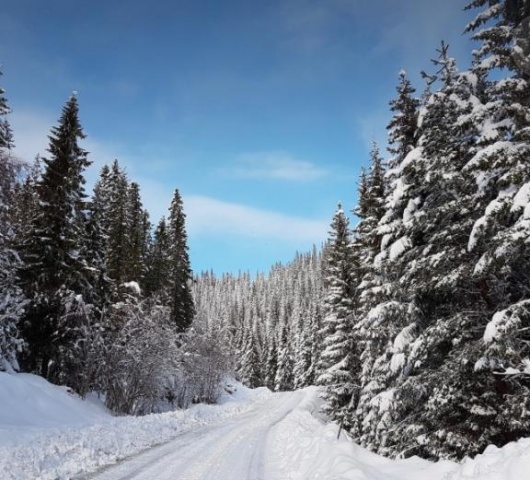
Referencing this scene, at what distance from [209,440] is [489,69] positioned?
1624cm

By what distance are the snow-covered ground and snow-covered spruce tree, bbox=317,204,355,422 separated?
404 centimetres

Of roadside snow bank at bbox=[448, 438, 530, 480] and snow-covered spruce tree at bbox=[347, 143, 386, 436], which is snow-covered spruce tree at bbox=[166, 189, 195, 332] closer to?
snow-covered spruce tree at bbox=[347, 143, 386, 436]

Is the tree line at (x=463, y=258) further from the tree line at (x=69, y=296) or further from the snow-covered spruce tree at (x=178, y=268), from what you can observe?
the snow-covered spruce tree at (x=178, y=268)

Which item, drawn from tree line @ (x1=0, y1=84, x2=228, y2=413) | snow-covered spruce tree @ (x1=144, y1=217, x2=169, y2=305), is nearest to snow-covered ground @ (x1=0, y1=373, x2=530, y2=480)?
tree line @ (x1=0, y1=84, x2=228, y2=413)

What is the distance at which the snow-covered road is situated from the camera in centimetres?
1089

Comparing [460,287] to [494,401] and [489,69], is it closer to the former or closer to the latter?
[494,401]

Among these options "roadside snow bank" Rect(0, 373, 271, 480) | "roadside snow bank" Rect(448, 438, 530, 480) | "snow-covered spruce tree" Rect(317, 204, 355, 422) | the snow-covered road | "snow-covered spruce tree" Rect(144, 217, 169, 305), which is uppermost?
"snow-covered spruce tree" Rect(144, 217, 169, 305)

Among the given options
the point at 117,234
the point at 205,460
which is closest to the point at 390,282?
the point at 205,460

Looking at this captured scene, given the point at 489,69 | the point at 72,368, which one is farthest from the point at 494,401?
the point at 72,368

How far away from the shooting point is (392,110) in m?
17.5

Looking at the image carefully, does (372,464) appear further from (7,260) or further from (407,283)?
(7,260)

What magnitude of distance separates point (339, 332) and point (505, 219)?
15940 millimetres

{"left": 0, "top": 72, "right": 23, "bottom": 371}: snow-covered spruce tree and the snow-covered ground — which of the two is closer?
the snow-covered ground

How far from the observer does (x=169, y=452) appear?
1441 cm
